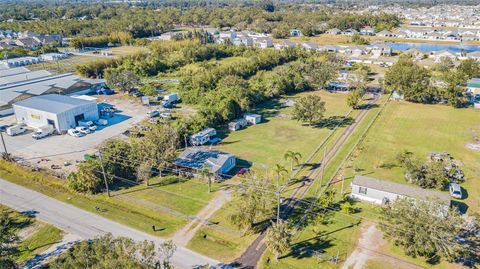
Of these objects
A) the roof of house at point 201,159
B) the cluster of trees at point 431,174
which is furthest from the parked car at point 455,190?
the roof of house at point 201,159

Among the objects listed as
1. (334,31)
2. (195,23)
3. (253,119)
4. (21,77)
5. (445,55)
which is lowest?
(253,119)

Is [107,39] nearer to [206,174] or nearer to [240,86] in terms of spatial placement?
[240,86]

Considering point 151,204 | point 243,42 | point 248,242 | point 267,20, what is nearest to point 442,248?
point 248,242

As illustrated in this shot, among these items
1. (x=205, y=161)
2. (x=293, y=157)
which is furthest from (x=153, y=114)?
(x=293, y=157)

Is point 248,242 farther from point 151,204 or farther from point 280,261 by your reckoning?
point 151,204

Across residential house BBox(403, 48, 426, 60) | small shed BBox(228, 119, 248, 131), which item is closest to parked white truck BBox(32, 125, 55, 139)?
small shed BBox(228, 119, 248, 131)

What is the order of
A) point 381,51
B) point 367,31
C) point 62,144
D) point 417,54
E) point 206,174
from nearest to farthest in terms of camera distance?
point 206,174
point 62,144
point 417,54
point 381,51
point 367,31
